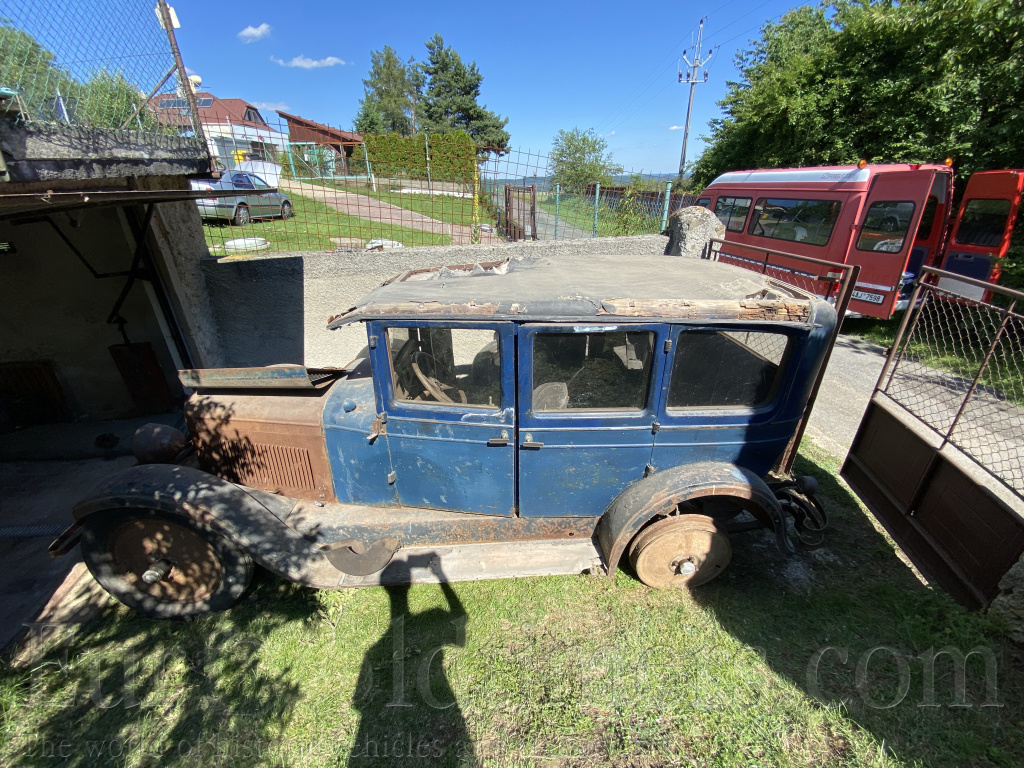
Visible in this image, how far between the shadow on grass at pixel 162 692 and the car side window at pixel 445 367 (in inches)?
69.9

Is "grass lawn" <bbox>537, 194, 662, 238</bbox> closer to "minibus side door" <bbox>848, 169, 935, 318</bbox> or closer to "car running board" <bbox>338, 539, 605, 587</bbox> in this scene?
"minibus side door" <bbox>848, 169, 935, 318</bbox>

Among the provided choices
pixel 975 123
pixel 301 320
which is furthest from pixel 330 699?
pixel 975 123

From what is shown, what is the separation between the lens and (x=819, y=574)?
11.1 feet

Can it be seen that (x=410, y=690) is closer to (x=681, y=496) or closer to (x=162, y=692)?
(x=162, y=692)

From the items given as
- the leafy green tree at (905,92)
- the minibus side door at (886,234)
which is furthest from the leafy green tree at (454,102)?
the minibus side door at (886,234)

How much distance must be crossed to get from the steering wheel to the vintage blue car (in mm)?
13

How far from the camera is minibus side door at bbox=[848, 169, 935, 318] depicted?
773cm

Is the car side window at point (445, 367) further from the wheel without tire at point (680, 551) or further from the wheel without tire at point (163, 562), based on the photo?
the wheel without tire at point (163, 562)

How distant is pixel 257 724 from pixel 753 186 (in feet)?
42.7

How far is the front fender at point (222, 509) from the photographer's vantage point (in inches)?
109

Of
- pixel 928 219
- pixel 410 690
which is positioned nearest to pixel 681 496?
pixel 410 690

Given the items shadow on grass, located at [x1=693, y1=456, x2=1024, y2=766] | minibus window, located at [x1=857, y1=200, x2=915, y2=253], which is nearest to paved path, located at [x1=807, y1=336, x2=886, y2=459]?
minibus window, located at [x1=857, y1=200, x2=915, y2=253]

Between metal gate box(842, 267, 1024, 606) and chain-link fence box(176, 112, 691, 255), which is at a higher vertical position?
chain-link fence box(176, 112, 691, 255)

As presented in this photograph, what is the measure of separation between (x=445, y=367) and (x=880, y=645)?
3.24 meters
